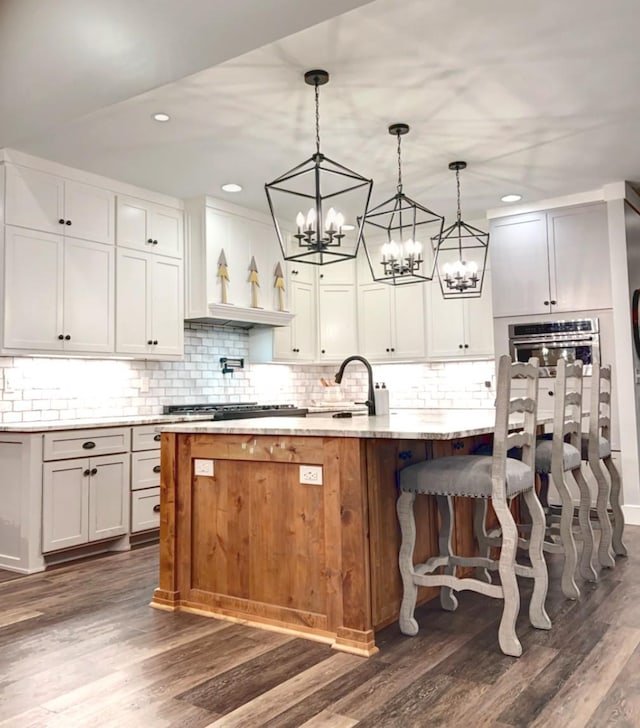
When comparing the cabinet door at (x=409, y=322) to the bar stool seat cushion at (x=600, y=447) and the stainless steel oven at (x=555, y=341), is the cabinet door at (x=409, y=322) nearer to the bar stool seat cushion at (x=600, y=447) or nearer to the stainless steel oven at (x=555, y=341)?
the stainless steel oven at (x=555, y=341)

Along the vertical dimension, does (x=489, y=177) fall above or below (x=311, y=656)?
above

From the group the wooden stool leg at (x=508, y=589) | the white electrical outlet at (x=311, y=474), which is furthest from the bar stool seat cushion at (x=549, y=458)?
the white electrical outlet at (x=311, y=474)

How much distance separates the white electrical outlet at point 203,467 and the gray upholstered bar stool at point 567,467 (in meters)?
1.62

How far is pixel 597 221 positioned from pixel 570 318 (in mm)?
796

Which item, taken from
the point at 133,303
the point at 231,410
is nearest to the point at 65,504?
the point at 133,303

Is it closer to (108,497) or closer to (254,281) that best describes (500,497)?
(108,497)

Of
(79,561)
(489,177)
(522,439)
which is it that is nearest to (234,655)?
(522,439)

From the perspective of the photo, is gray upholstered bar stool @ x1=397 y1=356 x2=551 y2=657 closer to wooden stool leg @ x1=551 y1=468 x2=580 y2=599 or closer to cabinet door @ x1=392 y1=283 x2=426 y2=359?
wooden stool leg @ x1=551 y1=468 x2=580 y2=599

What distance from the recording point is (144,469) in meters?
4.53

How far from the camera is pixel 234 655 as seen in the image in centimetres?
252

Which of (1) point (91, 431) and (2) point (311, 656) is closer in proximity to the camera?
(2) point (311, 656)

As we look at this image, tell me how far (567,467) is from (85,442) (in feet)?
9.38

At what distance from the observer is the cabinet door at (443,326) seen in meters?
6.13

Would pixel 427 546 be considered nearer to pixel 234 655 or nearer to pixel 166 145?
pixel 234 655
